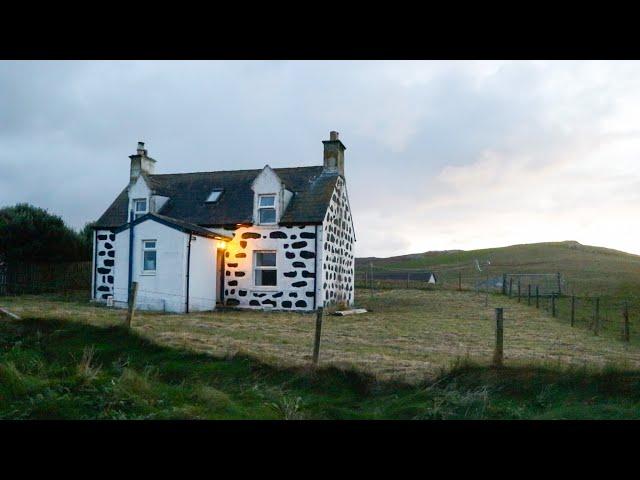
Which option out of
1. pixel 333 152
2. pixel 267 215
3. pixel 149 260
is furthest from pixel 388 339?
pixel 333 152

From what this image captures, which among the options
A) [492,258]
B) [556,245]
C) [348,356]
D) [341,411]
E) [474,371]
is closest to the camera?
[341,411]

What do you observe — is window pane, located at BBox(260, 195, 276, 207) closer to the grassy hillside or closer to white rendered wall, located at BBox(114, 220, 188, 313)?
white rendered wall, located at BBox(114, 220, 188, 313)

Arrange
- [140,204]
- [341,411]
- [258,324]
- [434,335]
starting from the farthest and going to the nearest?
[140,204], [258,324], [434,335], [341,411]

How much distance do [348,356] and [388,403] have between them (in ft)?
9.29

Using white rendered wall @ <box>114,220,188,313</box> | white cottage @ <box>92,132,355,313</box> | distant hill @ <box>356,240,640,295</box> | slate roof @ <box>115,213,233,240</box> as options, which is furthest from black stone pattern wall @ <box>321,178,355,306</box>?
distant hill @ <box>356,240,640,295</box>

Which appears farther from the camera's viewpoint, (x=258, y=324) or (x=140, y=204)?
(x=140, y=204)

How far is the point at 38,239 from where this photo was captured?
26.3 m

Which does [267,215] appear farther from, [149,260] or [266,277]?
[149,260]

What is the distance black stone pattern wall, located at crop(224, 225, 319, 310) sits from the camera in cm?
1939

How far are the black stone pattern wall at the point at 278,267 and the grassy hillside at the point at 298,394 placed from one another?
11.4 meters

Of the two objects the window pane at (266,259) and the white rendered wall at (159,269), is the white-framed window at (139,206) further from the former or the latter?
the window pane at (266,259)
